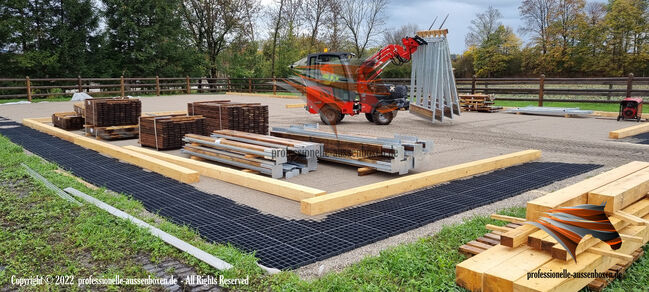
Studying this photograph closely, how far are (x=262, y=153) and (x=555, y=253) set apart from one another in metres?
4.63

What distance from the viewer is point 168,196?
19.3 feet

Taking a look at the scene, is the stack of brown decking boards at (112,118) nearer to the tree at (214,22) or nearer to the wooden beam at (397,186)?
the wooden beam at (397,186)

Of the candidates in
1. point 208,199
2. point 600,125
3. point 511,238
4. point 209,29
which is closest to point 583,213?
point 511,238

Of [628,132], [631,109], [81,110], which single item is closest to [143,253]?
[81,110]

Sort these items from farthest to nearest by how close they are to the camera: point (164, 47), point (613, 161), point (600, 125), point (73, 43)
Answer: point (164, 47) < point (73, 43) < point (600, 125) < point (613, 161)

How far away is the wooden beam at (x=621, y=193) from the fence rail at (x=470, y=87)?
8.80m

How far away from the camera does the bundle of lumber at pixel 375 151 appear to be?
23.3 feet

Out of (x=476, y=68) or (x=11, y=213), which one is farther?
(x=476, y=68)

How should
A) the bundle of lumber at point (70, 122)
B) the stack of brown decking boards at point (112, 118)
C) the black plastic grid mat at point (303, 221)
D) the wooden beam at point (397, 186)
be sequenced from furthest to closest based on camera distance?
the bundle of lumber at point (70, 122) → the stack of brown decking boards at point (112, 118) → the wooden beam at point (397, 186) → the black plastic grid mat at point (303, 221)

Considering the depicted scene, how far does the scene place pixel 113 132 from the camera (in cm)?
1122

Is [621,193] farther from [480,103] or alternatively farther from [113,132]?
[480,103]

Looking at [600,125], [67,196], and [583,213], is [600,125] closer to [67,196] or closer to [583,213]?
[583,213]

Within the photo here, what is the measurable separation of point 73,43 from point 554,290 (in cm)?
3594

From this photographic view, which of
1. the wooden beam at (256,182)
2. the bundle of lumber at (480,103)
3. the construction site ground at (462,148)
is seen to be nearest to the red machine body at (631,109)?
the construction site ground at (462,148)
